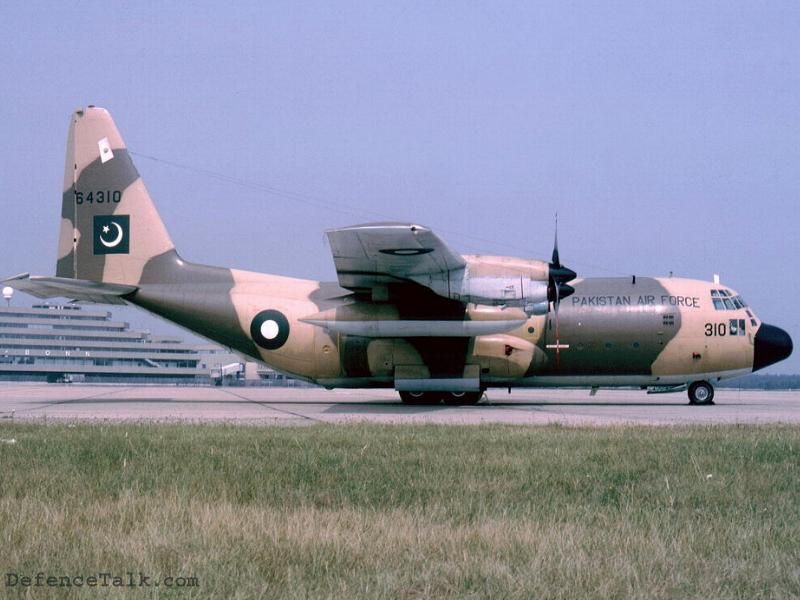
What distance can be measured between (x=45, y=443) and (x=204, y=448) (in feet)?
7.34

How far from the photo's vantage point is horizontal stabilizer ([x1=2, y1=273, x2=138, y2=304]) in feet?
75.5

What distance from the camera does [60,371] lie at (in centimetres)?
10575

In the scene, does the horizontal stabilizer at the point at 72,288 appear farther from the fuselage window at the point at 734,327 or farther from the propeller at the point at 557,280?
the fuselage window at the point at 734,327

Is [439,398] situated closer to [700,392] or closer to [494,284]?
[494,284]

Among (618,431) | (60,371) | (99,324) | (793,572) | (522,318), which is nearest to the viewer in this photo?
(793,572)

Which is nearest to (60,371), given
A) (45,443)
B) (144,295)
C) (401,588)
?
(144,295)

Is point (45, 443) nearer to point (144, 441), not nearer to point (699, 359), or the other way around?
point (144, 441)

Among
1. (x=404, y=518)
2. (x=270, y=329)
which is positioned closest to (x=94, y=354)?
(x=270, y=329)

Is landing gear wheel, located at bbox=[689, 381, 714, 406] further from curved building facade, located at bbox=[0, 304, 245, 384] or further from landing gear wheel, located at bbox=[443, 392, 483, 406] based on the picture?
curved building facade, located at bbox=[0, 304, 245, 384]

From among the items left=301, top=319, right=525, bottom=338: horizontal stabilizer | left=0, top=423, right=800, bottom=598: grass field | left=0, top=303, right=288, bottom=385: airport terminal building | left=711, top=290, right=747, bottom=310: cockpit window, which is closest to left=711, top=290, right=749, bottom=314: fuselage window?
left=711, top=290, right=747, bottom=310: cockpit window

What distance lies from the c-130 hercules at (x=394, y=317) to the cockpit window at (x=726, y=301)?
0.14 ft

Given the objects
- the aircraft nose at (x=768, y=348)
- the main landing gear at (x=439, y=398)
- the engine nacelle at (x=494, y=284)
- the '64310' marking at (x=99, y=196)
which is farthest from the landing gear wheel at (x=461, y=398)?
the '64310' marking at (x=99, y=196)

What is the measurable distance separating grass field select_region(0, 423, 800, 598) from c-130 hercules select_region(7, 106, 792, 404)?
12433mm

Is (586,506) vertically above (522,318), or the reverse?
(522,318)
